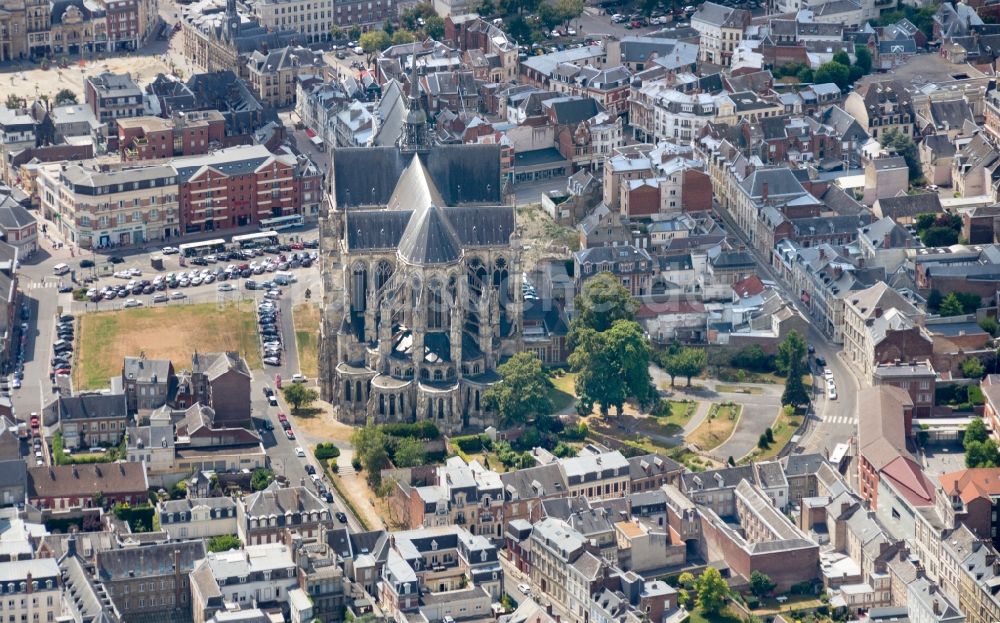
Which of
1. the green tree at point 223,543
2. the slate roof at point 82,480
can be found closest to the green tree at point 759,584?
the green tree at point 223,543

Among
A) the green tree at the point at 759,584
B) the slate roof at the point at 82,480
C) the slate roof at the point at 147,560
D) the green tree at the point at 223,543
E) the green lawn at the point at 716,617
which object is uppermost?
the slate roof at the point at 82,480

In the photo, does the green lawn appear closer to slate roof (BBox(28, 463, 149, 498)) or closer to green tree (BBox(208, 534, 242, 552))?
green tree (BBox(208, 534, 242, 552))

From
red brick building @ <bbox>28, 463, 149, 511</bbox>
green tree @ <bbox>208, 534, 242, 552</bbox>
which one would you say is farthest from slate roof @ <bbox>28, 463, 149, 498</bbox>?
green tree @ <bbox>208, 534, 242, 552</bbox>

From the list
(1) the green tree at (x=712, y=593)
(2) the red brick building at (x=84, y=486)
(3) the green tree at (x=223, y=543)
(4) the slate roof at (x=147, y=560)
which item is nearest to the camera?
(4) the slate roof at (x=147, y=560)

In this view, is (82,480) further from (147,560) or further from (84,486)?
(147,560)

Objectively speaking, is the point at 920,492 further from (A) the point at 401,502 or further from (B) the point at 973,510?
(A) the point at 401,502

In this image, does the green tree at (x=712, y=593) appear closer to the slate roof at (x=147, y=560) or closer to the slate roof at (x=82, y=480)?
the slate roof at (x=147, y=560)

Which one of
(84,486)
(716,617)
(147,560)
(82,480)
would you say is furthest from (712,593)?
(82,480)
